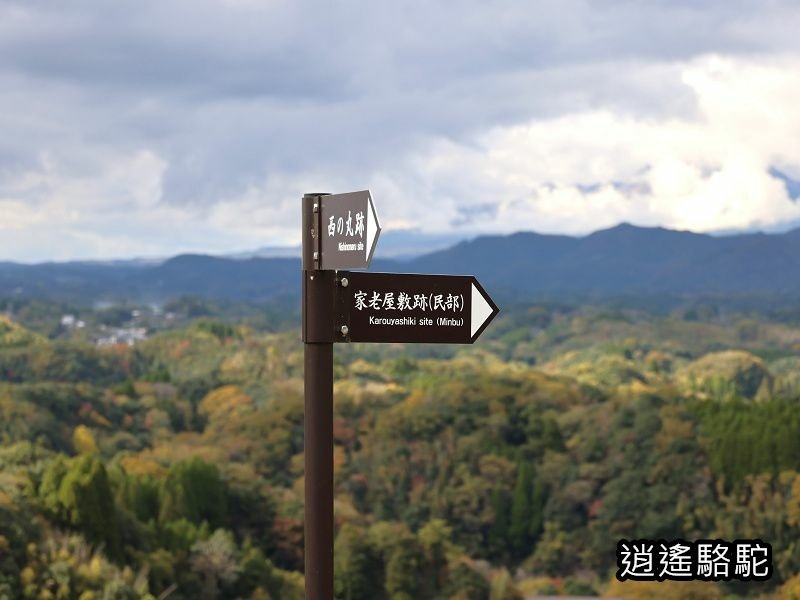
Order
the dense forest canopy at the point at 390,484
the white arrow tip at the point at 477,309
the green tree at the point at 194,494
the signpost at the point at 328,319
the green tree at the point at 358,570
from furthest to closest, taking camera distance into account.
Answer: the green tree at the point at 194,494, the green tree at the point at 358,570, the dense forest canopy at the point at 390,484, the white arrow tip at the point at 477,309, the signpost at the point at 328,319

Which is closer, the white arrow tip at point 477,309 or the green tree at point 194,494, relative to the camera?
the white arrow tip at point 477,309

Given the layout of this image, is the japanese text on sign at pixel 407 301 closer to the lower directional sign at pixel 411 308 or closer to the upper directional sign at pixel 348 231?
the lower directional sign at pixel 411 308

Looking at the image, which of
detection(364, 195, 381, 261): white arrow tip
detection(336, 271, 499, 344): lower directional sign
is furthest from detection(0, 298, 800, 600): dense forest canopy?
detection(364, 195, 381, 261): white arrow tip

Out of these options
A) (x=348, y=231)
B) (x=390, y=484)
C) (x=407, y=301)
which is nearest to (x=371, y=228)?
(x=348, y=231)

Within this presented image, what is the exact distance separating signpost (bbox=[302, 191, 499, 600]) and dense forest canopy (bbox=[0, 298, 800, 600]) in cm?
1974

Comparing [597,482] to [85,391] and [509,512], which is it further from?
[85,391]

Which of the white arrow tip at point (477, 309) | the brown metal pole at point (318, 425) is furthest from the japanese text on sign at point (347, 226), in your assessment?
the white arrow tip at point (477, 309)

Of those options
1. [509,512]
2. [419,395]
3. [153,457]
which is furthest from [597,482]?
[153,457]

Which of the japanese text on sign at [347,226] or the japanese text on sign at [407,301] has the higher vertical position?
the japanese text on sign at [347,226]

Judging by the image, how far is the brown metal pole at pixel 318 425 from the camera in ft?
18.6

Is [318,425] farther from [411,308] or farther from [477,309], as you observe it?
[477,309]

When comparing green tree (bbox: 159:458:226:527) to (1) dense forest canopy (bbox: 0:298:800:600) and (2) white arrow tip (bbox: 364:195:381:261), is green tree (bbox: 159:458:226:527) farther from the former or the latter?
(2) white arrow tip (bbox: 364:195:381:261)

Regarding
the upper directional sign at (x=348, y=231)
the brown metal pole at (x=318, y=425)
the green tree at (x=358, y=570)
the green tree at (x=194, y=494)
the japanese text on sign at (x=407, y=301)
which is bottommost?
the green tree at (x=358, y=570)

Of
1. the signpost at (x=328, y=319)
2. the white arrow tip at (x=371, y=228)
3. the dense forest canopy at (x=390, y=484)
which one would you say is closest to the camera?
the white arrow tip at (x=371, y=228)
